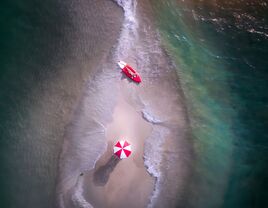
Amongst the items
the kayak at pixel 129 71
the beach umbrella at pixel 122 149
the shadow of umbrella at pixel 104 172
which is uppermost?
the kayak at pixel 129 71

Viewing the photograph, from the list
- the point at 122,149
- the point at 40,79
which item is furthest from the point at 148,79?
the point at 40,79

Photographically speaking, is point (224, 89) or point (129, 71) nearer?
Result: point (129, 71)

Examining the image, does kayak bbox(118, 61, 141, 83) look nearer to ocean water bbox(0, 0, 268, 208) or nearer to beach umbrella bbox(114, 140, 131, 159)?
ocean water bbox(0, 0, 268, 208)

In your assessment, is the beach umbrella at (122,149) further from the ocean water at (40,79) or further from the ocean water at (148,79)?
the ocean water at (40,79)

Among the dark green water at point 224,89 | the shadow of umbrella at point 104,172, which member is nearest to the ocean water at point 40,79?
the shadow of umbrella at point 104,172

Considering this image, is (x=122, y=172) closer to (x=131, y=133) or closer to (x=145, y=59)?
(x=131, y=133)

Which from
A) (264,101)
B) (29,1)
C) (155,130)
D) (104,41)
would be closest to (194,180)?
(155,130)
